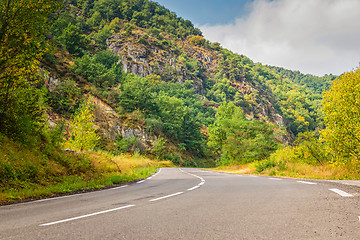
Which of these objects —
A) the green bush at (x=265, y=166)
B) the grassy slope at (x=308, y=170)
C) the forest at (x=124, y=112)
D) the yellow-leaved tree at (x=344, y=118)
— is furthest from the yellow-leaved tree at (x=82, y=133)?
the yellow-leaved tree at (x=344, y=118)

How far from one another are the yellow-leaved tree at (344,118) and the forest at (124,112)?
57 millimetres

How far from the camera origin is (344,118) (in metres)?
13.9

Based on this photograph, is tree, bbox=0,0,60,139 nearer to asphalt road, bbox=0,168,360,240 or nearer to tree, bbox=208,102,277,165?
asphalt road, bbox=0,168,360,240

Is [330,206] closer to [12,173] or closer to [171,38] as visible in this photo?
[12,173]

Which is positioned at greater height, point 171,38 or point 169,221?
point 171,38

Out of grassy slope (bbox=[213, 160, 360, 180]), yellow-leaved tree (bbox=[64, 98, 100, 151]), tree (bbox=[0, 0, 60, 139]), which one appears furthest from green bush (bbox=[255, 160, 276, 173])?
tree (bbox=[0, 0, 60, 139])

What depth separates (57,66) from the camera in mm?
45781

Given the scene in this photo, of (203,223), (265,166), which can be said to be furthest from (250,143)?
(203,223)

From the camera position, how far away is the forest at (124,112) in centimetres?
1038

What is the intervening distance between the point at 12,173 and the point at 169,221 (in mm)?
7826

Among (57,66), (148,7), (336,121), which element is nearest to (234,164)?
(336,121)

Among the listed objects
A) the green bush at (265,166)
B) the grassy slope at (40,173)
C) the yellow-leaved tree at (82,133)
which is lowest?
the green bush at (265,166)

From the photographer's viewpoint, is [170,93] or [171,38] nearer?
[170,93]

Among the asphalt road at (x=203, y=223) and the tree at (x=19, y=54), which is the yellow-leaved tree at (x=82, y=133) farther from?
the asphalt road at (x=203, y=223)
